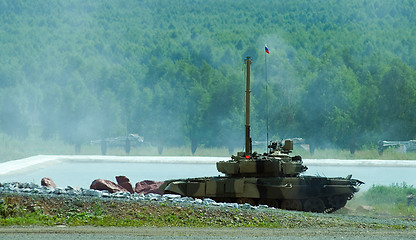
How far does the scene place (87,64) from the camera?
57938 mm

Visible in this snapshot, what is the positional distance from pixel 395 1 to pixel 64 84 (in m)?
35.8

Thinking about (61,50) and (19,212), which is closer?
(19,212)

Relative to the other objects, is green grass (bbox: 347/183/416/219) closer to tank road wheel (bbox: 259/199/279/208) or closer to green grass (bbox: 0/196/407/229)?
tank road wheel (bbox: 259/199/279/208)

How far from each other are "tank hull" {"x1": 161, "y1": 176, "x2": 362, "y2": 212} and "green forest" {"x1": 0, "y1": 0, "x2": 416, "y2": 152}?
20064 millimetres

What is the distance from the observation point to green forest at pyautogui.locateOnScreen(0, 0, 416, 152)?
148ft

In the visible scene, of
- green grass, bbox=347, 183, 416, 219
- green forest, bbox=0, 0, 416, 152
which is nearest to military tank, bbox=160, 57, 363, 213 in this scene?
green grass, bbox=347, 183, 416, 219

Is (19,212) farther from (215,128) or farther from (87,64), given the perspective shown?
(87,64)

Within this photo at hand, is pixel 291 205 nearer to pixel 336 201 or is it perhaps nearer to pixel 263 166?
pixel 263 166

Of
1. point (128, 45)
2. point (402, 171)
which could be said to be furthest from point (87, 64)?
point (402, 171)

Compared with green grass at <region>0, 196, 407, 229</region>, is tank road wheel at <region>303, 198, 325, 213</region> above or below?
above

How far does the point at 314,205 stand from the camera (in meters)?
18.5

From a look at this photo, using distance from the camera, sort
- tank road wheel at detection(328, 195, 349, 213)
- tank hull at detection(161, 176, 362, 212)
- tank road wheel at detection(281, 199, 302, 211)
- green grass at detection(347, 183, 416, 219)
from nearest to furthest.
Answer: tank hull at detection(161, 176, 362, 212) < tank road wheel at detection(281, 199, 302, 211) < tank road wheel at detection(328, 195, 349, 213) < green grass at detection(347, 183, 416, 219)

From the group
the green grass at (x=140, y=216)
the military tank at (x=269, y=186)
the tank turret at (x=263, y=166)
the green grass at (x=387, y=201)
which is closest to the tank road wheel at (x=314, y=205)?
the military tank at (x=269, y=186)

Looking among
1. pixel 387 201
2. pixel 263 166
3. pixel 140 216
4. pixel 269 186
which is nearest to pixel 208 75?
pixel 387 201
